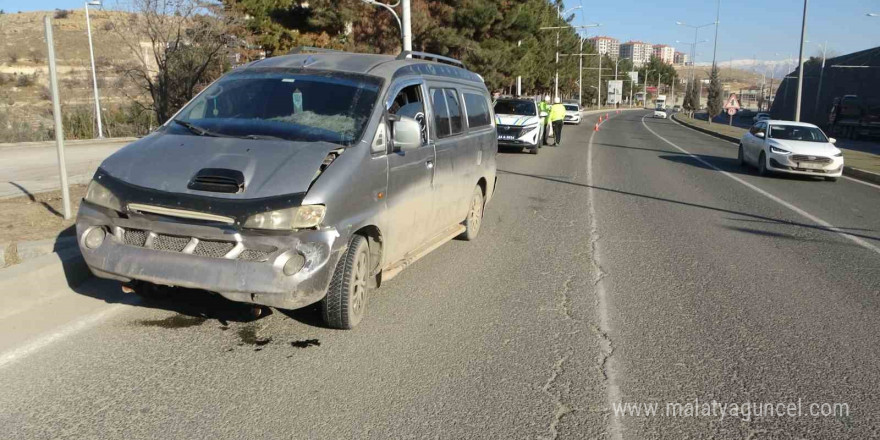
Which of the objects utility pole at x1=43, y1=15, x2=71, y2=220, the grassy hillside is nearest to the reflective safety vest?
the grassy hillside

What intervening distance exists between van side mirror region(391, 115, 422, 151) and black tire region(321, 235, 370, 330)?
0.87 metres

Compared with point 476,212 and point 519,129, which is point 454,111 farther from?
point 519,129

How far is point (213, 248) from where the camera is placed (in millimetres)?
4457

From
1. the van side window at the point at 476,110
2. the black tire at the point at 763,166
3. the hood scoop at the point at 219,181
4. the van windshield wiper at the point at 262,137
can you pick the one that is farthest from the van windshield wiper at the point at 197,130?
the black tire at the point at 763,166

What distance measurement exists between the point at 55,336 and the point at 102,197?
39.6 inches

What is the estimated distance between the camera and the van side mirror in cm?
544

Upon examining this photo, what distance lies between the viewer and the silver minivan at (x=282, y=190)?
4.40m

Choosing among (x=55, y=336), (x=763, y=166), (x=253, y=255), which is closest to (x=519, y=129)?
(x=763, y=166)

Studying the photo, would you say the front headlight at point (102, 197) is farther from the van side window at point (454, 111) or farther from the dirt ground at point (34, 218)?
the van side window at point (454, 111)

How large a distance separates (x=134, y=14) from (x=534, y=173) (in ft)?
74.0

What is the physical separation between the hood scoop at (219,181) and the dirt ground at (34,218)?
9.33 ft

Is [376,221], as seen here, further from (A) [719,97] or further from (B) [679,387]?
(A) [719,97]

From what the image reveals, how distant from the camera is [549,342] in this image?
16.4 feet

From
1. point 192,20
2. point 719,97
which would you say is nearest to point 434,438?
point 192,20
